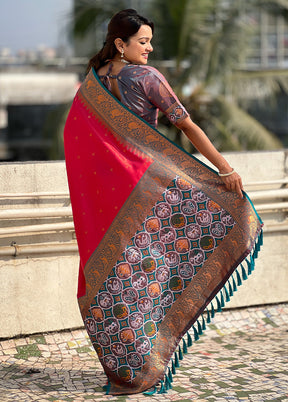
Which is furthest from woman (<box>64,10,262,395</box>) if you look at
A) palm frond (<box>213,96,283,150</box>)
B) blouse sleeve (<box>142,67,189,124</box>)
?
palm frond (<box>213,96,283,150</box>)

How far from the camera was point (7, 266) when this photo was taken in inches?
166

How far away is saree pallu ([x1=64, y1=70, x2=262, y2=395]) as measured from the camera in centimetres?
336

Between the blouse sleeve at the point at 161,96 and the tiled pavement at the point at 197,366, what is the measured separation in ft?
4.44

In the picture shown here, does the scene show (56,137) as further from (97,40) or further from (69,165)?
(69,165)

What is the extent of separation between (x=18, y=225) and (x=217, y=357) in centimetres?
141

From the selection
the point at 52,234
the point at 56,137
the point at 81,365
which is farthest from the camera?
the point at 56,137

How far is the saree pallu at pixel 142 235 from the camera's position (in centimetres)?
336

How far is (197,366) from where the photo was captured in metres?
3.90

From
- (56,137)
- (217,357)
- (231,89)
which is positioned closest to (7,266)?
(217,357)

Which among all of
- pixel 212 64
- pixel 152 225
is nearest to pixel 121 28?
pixel 152 225

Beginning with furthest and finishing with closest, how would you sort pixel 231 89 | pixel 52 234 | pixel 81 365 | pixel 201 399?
1. pixel 231 89
2. pixel 52 234
3. pixel 81 365
4. pixel 201 399

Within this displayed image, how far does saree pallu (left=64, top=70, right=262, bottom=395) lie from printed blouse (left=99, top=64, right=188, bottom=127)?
6 centimetres

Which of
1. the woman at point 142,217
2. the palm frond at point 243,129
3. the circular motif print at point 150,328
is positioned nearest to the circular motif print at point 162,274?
the woman at point 142,217

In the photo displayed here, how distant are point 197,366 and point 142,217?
1037mm
